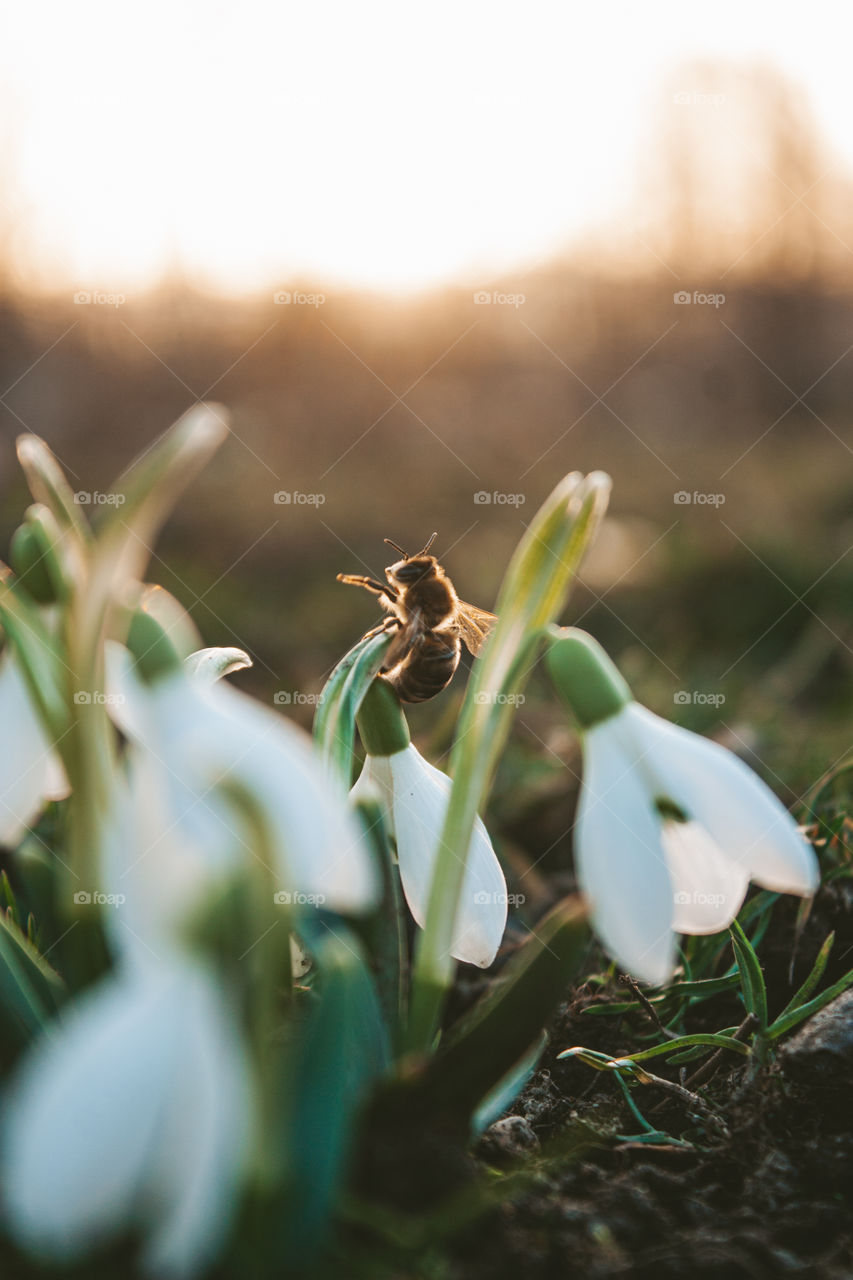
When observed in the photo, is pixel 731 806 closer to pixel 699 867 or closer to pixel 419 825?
pixel 699 867

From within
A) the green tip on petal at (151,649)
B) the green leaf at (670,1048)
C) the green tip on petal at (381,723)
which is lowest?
the green leaf at (670,1048)

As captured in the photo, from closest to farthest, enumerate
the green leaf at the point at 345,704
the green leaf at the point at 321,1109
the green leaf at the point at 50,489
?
the green leaf at the point at 321,1109, the green leaf at the point at 50,489, the green leaf at the point at 345,704

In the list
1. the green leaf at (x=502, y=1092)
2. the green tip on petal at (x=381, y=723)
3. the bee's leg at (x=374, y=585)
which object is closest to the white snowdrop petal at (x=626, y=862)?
the green leaf at (x=502, y=1092)

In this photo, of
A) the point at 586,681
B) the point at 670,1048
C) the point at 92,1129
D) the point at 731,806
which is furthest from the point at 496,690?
the point at 670,1048

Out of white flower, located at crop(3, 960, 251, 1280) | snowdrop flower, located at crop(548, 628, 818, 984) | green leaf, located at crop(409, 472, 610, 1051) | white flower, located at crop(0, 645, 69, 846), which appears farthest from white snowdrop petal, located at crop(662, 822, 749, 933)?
white flower, located at crop(0, 645, 69, 846)

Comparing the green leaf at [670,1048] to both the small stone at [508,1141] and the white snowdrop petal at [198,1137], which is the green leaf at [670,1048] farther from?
the white snowdrop petal at [198,1137]

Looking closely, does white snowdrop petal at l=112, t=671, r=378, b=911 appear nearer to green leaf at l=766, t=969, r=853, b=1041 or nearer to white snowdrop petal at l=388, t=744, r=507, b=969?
white snowdrop petal at l=388, t=744, r=507, b=969
